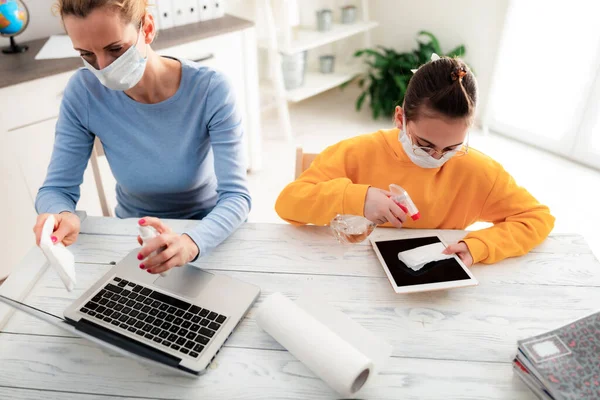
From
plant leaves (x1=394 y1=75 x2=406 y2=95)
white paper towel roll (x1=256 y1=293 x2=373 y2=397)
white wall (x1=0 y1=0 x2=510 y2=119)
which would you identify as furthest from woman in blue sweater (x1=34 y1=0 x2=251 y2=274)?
plant leaves (x1=394 y1=75 x2=406 y2=95)

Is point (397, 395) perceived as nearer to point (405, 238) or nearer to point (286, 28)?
point (405, 238)

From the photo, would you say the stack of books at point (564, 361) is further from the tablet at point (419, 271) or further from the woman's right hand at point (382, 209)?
the woman's right hand at point (382, 209)

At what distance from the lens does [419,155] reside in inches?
44.4

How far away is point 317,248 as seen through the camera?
1.06 metres

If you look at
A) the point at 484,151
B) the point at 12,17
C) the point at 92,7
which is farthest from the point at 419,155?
the point at 484,151

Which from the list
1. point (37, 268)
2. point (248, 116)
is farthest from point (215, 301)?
point (248, 116)

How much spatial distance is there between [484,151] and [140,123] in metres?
2.32

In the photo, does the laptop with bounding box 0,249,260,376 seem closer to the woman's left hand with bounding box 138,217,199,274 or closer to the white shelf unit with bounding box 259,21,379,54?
the woman's left hand with bounding box 138,217,199,274

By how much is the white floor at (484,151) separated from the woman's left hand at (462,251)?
1458 mm

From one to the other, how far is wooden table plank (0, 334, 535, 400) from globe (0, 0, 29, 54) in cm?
148

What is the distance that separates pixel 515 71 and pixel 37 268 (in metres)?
2.88

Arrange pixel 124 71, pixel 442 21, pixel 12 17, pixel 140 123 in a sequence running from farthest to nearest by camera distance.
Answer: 1. pixel 442 21
2. pixel 12 17
3. pixel 140 123
4. pixel 124 71

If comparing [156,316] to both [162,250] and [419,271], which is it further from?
[419,271]

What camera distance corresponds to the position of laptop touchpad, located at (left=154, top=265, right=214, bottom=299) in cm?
91
